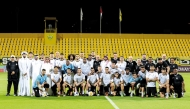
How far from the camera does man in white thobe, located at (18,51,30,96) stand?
1745cm

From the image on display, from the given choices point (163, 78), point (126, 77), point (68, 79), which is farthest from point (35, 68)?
point (163, 78)

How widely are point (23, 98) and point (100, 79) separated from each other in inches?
147

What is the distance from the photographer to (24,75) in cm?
1753

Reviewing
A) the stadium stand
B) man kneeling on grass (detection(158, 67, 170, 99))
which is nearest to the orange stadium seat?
the stadium stand

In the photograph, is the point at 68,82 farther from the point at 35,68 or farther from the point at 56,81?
the point at 35,68

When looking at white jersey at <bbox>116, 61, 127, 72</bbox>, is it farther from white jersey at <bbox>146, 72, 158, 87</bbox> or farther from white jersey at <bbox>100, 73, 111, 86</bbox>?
white jersey at <bbox>146, 72, 158, 87</bbox>

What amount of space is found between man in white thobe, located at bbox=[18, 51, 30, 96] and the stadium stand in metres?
25.1

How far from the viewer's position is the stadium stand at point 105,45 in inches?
1698
